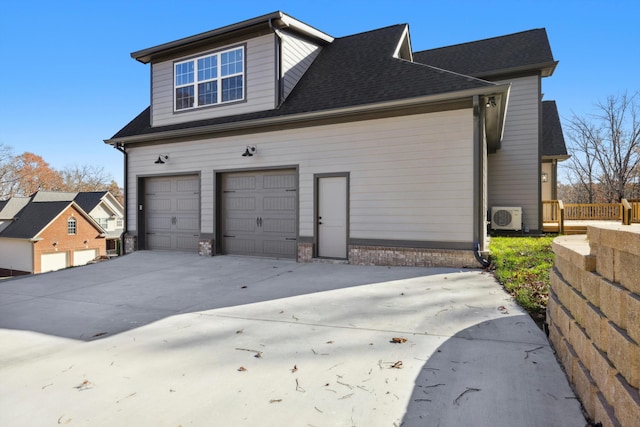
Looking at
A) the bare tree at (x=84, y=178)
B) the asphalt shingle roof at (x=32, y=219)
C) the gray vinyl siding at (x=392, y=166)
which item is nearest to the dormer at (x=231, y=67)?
the gray vinyl siding at (x=392, y=166)

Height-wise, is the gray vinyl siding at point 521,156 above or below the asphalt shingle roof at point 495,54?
below

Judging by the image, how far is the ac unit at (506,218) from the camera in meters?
11.6

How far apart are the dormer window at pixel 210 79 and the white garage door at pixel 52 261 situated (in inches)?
992

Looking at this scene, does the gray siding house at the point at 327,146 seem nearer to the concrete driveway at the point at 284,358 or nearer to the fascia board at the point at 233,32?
the fascia board at the point at 233,32

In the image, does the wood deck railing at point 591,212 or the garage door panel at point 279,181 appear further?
the wood deck railing at point 591,212

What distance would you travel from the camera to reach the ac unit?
455 inches

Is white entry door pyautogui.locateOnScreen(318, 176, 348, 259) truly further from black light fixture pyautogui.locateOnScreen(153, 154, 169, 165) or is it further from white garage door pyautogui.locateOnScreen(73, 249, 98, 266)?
white garage door pyautogui.locateOnScreen(73, 249, 98, 266)

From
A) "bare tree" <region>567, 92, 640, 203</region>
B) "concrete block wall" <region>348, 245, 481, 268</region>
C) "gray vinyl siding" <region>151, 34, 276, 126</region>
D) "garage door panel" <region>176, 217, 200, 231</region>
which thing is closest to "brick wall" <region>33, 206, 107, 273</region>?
"garage door panel" <region>176, 217, 200, 231</region>

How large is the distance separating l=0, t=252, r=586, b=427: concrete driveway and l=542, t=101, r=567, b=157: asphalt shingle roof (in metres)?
11.4

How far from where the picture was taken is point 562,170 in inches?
979

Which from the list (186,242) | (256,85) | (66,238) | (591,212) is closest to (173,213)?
(186,242)

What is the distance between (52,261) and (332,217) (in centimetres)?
3043

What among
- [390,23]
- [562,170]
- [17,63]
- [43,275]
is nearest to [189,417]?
[43,275]

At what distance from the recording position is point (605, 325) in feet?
6.26
